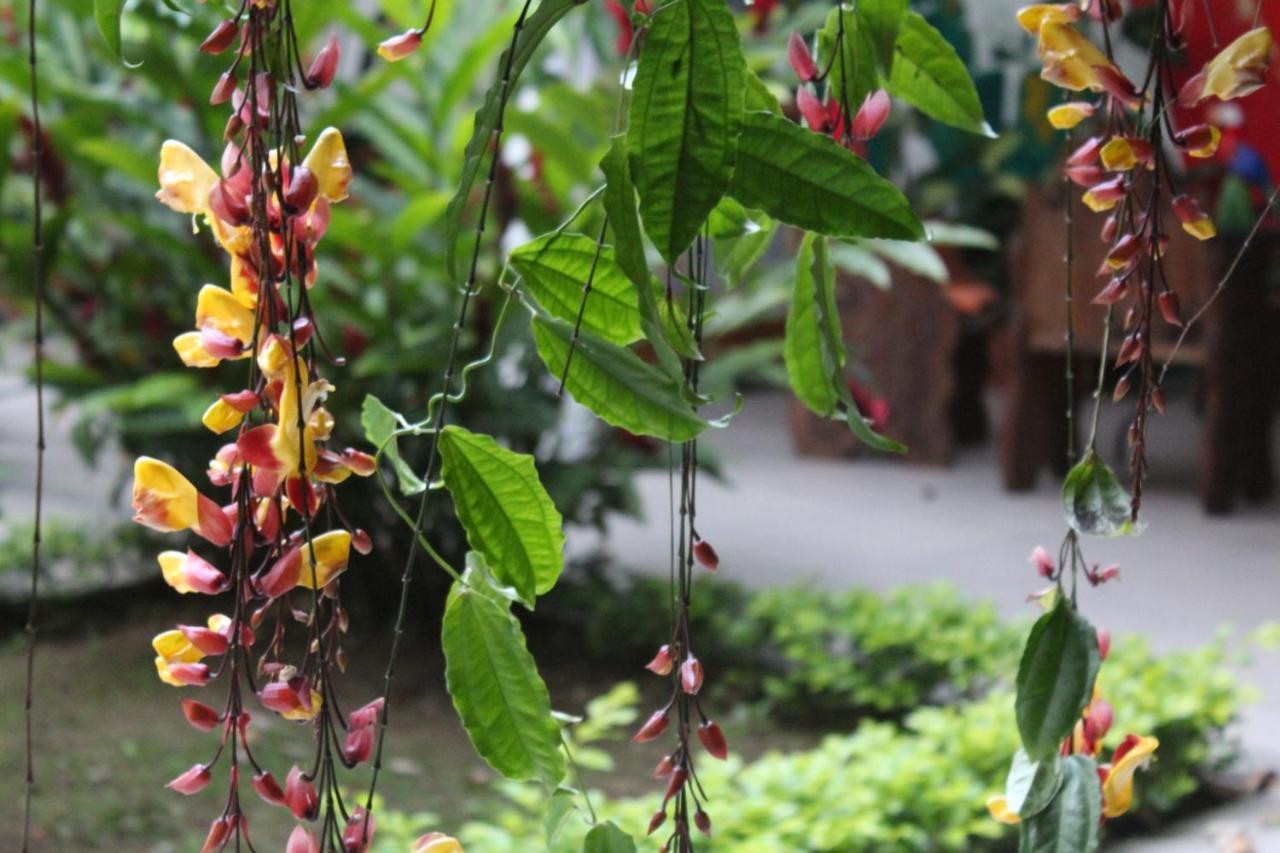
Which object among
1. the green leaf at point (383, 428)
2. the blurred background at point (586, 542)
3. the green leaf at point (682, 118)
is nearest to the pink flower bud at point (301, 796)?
the green leaf at point (383, 428)

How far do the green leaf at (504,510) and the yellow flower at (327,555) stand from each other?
4 cm

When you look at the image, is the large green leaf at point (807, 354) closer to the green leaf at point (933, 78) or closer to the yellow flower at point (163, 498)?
the green leaf at point (933, 78)

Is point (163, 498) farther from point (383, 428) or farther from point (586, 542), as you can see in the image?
point (586, 542)

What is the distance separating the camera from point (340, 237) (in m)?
2.50

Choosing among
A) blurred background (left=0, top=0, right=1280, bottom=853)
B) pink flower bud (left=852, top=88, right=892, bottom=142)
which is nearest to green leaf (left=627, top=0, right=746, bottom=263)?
pink flower bud (left=852, top=88, right=892, bottom=142)

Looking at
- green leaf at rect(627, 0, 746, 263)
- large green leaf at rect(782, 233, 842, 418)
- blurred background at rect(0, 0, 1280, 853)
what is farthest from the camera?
blurred background at rect(0, 0, 1280, 853)

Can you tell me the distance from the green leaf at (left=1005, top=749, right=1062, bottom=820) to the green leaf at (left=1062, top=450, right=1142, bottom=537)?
10 centimetres

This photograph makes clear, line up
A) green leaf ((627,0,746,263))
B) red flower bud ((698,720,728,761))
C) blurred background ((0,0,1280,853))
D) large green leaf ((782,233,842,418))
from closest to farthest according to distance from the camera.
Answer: green leaf ((627,0,746,263))
red flower bud ((698,720,728,761))
large green leaf ((782,233,842,418))
blurred background ((0,0,1280,853))

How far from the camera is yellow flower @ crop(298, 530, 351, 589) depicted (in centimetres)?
54

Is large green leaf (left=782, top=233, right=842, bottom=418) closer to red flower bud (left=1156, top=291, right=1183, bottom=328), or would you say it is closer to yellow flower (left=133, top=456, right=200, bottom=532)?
red flower bud (left=1156, top=291, right=1183, bottom=328)

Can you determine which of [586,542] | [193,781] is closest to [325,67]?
[193,781]

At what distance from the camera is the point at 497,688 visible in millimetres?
563

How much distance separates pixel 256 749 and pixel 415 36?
1823 mm

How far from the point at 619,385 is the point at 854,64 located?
17 cm
